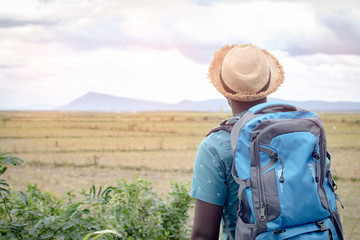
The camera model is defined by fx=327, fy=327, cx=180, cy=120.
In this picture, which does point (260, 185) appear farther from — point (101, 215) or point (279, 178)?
point (101, 215)

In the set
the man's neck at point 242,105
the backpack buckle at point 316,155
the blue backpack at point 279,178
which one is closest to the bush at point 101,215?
the blue backpack at point 279,178

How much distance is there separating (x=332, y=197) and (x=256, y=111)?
60cm

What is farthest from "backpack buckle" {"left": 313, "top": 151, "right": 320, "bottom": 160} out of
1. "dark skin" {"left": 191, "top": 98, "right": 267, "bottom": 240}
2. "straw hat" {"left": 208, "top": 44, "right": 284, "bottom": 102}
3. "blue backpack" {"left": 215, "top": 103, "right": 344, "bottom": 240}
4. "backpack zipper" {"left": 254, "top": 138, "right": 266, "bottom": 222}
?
"dark skin" {"left": 191, "top": 98, "right": 267, "bottom": 240}

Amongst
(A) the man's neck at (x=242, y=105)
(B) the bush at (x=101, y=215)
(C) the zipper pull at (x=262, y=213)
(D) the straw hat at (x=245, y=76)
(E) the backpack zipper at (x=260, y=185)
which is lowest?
(B) the bush at (x=101, y=215)

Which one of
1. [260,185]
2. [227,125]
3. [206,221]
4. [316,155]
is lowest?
[206,221]

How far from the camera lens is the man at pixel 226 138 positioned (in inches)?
63.7

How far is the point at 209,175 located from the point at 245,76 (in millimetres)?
579

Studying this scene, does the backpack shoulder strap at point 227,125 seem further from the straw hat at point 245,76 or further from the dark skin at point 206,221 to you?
the dark skin at point 206,221

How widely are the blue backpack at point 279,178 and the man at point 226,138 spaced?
3.9 inches

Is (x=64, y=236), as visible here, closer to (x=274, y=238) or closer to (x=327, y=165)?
(x=274, y=238)

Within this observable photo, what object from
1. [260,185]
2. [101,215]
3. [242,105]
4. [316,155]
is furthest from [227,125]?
[101,215]

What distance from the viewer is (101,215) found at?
256 cm

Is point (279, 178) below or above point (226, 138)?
below

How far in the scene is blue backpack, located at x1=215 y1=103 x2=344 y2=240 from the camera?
1497mm
